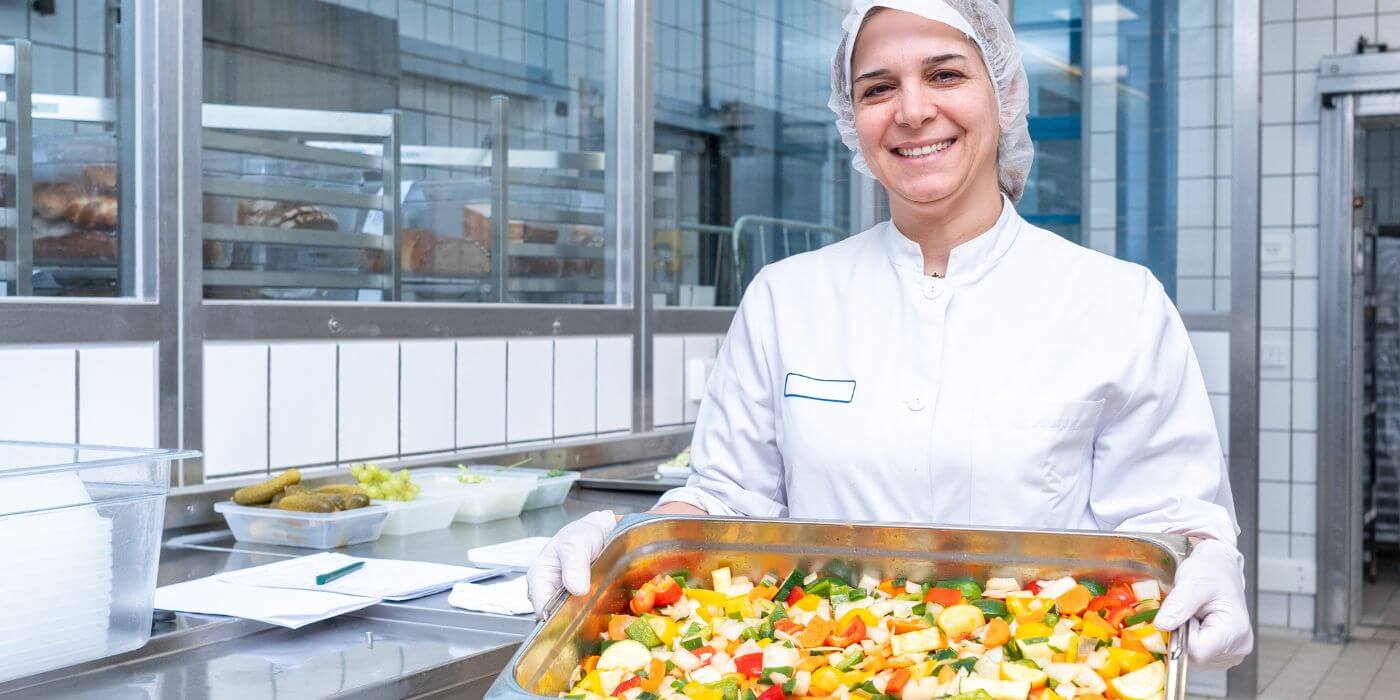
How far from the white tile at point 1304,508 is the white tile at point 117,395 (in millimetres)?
4603

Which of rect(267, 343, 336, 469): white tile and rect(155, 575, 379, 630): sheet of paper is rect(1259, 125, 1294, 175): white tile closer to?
rect(267, 343, 336, 469): white tile

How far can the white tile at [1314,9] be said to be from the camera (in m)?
5.30

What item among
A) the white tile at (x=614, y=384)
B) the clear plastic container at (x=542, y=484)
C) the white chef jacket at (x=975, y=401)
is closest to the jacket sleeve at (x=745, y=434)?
the white chef jacket at (x=975, y=401)

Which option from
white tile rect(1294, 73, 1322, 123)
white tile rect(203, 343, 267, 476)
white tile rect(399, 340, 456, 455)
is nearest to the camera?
white tile rect(203, 343, 267, 476)

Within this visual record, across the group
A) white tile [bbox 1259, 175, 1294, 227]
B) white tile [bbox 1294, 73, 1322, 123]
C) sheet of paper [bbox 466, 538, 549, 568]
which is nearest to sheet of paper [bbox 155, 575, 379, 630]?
sheet of paper [bbox 466, 538, 549, 568]

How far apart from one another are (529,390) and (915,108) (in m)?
1.55

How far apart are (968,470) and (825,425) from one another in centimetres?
17

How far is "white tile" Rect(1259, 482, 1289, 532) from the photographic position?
5.38m

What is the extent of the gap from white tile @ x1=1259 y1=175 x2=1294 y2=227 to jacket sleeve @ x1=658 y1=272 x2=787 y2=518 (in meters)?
4.31

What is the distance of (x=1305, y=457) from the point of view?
5.34 metres

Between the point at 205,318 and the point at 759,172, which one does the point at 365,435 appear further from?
the point at 759,172

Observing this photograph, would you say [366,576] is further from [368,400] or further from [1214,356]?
[1214,356]

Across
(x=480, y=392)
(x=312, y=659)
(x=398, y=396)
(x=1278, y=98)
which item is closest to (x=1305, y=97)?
(x=1278, y=98)

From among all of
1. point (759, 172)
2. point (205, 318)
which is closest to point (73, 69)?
point (205, 318)
